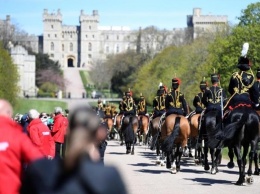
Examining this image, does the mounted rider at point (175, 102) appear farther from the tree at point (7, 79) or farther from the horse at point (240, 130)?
the tree at point (7, 79)

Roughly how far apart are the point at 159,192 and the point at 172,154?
5.06 meters

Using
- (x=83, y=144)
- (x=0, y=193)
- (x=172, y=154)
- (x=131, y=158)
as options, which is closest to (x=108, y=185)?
(x=83, y=144)

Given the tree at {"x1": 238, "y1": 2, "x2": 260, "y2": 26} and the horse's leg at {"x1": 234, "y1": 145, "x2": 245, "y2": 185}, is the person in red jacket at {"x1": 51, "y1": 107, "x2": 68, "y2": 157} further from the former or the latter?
the tree at {"x1": 238, "y1": 2, "x2": 260, "y2": 26}

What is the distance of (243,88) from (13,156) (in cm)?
1024

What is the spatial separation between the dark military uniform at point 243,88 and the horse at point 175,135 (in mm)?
2641

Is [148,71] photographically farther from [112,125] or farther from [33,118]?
[33,118]

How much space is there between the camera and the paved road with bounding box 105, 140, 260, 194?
15891mm

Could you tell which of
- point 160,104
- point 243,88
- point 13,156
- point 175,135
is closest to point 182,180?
point 175,135

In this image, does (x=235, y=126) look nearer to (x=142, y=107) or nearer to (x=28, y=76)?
(x=142, y=107)

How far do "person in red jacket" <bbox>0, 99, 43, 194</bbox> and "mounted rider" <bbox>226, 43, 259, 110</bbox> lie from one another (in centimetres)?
987

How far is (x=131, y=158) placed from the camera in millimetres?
26734

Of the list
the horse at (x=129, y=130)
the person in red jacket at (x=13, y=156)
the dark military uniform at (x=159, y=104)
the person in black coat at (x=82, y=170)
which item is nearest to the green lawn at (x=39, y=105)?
the horse at (x=129, y=130)

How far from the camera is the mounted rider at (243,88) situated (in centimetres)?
1662

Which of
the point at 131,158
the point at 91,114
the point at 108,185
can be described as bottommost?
the point at 131,158
